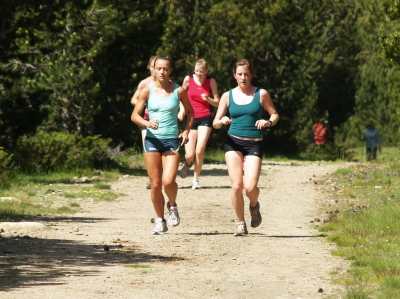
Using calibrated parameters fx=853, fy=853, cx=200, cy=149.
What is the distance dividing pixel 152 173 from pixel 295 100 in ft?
79.6

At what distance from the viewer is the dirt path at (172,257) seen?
6.86m

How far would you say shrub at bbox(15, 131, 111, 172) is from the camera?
18.7 m

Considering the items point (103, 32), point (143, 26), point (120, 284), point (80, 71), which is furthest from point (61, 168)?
point (120, 284)

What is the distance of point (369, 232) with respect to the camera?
32.8 feet

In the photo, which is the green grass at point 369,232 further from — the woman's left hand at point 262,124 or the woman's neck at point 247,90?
the woman's neck at point 247,90

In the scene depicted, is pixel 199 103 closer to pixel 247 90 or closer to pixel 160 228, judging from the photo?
pixel 247 90

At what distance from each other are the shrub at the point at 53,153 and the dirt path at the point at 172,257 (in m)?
5.12

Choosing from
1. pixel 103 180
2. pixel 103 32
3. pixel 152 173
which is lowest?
pixel 103 180

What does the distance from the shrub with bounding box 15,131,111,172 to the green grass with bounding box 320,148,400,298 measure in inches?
229

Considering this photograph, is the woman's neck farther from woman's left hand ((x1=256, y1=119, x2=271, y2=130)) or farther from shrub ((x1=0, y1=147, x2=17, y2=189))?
shrub ((x1=0, y1=147, x2=17, y2=189))

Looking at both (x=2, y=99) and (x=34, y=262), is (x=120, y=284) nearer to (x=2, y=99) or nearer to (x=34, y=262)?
(x=34, y=262)

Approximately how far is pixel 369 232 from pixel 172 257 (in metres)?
2.67

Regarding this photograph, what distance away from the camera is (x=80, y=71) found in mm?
21875

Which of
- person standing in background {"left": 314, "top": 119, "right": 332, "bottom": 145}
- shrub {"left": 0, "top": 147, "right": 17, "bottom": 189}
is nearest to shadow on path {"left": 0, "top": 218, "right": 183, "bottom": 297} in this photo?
shrub {"left": 0, "top": 147, "right": 17, "bottom": 189}
